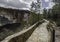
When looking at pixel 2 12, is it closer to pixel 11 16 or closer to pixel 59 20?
pixel 11 16

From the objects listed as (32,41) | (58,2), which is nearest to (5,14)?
(58,2)

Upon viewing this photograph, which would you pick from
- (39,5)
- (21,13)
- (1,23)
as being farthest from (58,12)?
(1,23)

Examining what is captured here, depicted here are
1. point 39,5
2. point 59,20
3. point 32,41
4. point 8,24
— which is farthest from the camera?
point 59,20

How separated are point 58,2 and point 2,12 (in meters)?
7.98

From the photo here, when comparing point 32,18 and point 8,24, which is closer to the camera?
point 32,18

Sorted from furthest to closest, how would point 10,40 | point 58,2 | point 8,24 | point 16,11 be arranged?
point 58,2
point 16,11
point 8,24
point 10,40

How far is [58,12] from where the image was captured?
16375 millimetres

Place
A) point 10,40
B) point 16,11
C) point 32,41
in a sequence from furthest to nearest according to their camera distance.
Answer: point 16,11
point 32,41
point 10,40

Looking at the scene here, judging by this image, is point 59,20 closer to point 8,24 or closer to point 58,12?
point 58,12

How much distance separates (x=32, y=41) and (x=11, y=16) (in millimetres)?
10844

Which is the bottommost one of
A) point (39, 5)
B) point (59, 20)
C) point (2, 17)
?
point (59, 20)

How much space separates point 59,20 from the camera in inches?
591

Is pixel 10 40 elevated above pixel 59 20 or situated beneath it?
elevated above

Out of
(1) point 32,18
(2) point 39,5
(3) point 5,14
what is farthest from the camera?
(3) point 5,14
